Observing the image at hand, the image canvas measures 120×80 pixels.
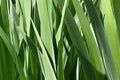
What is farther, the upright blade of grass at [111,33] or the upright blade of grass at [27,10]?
the upright blade of grass at [27,10]

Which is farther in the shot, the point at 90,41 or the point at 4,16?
the point at 4,16

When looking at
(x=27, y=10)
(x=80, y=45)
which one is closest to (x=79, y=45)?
(x=80, y=45)

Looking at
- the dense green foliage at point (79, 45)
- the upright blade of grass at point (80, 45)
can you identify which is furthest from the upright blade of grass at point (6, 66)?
the upright blade of grass at point (80, 45)

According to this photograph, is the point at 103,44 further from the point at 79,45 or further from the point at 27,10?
the point at 27,10

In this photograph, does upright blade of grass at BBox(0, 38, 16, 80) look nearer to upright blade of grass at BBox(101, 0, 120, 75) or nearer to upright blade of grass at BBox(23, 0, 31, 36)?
upright blade of grass at BBox(23, 0, 31, 36)

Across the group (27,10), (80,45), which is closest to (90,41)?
(80,45)

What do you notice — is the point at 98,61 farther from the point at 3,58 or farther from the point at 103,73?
the point at 3,58

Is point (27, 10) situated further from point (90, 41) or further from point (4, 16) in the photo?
point (90, 41)

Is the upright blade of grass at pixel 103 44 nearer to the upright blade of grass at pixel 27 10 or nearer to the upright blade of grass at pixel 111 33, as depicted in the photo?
the upright blade of grass at pixel 111 33

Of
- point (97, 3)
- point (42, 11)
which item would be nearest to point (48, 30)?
point (42, 11)
